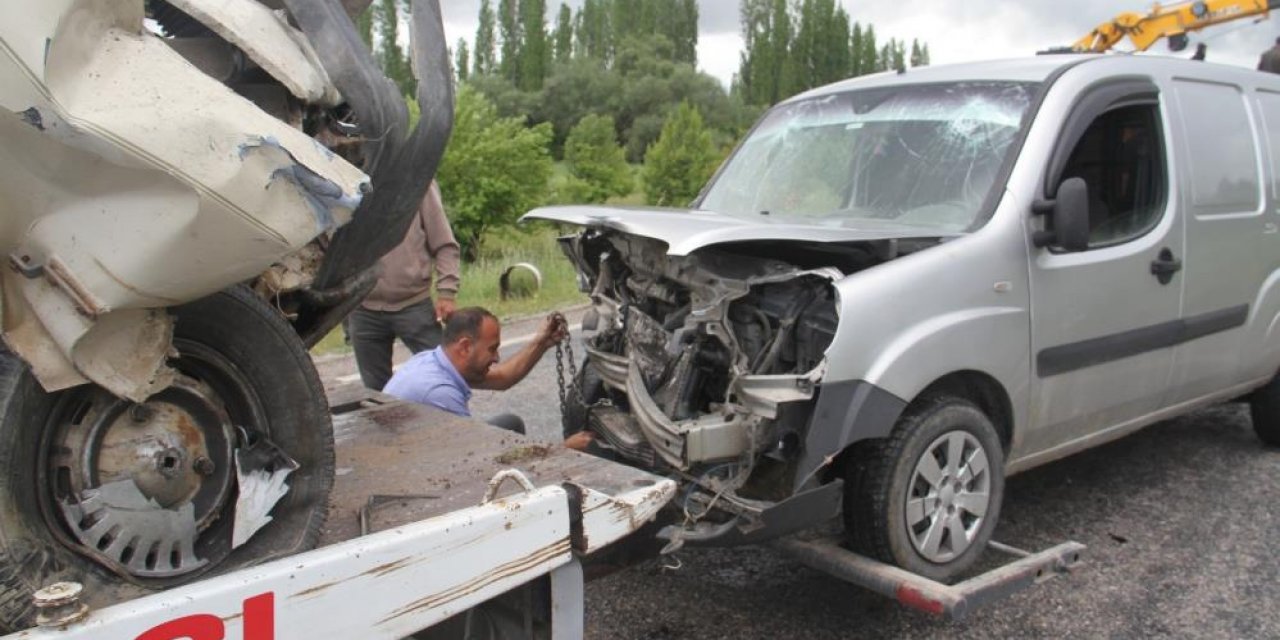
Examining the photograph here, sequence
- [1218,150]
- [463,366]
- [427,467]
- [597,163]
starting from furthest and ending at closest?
[597,163] < [1218,150] < [463,366] < [427,467]

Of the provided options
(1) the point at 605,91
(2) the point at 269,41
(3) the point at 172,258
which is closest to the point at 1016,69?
(2) the point at 269,41

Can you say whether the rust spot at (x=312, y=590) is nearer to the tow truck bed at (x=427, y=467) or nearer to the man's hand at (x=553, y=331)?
the tow truck bed at (x=427, y=467)

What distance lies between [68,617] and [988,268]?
305 centimetres

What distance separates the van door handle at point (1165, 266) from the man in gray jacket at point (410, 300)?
341 cm

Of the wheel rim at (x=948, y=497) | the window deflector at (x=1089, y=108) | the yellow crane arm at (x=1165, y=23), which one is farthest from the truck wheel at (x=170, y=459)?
the yellow crane arm at (x=1165, y=23)

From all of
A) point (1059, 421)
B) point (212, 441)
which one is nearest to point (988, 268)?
point (1059, 421)

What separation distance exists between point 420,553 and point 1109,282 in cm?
307

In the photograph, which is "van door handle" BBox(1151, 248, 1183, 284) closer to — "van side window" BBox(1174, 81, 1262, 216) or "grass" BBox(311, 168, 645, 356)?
"van side window" BBox(1174, 81, 1262, 216)

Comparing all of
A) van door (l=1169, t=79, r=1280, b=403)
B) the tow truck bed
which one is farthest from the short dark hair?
van door (l=1169, t=79, r=1280, b=403)

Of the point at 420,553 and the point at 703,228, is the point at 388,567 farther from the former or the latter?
the point at 703,228

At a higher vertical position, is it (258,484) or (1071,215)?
(1071,215)

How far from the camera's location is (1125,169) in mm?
4543

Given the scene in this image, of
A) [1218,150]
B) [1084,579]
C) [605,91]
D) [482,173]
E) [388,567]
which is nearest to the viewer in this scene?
[388,567]

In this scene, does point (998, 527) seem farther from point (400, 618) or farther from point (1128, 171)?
point (400, 618)
